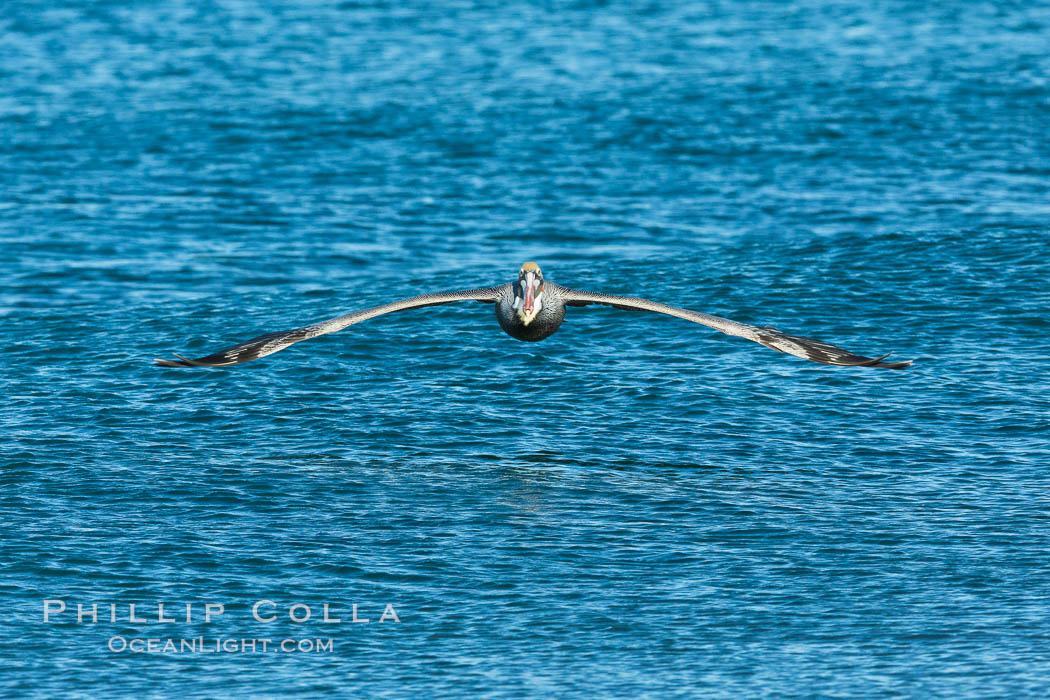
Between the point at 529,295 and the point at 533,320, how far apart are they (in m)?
0.61

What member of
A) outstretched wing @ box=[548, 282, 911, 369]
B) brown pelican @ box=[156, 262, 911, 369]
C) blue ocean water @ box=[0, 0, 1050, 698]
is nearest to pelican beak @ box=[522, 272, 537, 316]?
brown pelican @ box=[156, 262, 911, 369]

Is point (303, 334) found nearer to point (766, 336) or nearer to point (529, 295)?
point (529, 295)

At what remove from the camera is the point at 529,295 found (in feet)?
97.8

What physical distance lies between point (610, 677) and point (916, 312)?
2205cm

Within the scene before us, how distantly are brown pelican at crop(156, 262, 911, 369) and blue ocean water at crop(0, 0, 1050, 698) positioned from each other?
4.24 meters

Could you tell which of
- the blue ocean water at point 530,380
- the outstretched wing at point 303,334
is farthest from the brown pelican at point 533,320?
the blue ocean water at point 530,380

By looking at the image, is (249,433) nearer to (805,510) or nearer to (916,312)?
(805,510)

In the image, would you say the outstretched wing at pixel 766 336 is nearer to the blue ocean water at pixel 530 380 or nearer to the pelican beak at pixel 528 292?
the pelican beak at pixel 528 292

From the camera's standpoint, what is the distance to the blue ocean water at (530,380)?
94.0 ft

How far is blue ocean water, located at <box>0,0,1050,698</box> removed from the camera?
28.7 m

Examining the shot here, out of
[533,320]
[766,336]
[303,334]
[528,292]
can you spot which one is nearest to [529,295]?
[528,292]

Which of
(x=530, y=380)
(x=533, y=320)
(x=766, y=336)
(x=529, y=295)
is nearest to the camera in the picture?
(x=766, y=336)

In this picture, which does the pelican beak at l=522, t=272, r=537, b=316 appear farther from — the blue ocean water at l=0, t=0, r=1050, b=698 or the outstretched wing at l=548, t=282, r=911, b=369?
the blue ocean water at l=0, t=0, r=1050, b=698

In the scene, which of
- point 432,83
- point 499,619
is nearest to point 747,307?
point 499,619
